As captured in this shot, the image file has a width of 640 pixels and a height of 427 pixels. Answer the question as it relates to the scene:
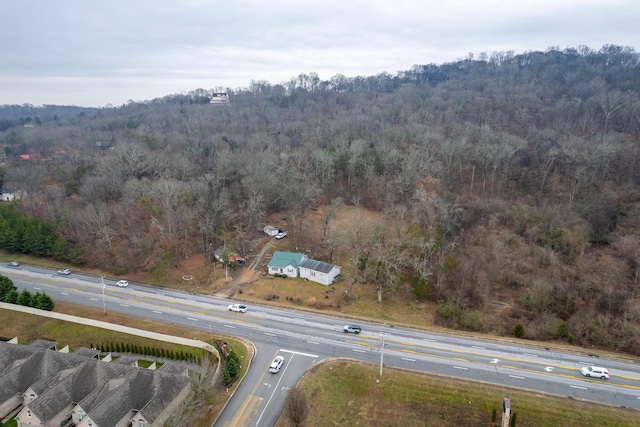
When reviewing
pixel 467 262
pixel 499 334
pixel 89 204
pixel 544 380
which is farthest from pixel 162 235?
pixel 544 380

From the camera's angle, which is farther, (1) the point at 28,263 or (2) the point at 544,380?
(1) the point at 28,263

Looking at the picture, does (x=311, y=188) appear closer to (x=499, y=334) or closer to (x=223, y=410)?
(x=499, y=334)

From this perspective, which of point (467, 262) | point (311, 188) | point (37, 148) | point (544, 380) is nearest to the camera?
point (544, 380)

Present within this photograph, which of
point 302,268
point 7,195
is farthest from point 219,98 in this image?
point 302,268

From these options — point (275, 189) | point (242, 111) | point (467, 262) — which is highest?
point (242, 111)

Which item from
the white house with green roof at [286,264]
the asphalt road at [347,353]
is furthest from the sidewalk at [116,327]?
the white house with green roof at [286,264]

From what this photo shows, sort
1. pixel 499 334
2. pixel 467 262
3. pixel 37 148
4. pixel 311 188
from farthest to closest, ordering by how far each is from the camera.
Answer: pixel 37 148, pixel 311 188, pixel 467 262, pixel 499 334

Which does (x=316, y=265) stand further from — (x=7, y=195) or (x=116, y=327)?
(x=7, y=195)

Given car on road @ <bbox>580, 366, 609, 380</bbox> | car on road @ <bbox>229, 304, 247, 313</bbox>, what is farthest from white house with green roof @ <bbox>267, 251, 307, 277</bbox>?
car on road @ <bbox>580, 366, 609, 380</bbox>
